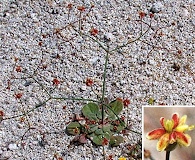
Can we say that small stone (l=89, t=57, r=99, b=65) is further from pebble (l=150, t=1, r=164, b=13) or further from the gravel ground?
pebble (l=150, t=1, r=164, b=13)

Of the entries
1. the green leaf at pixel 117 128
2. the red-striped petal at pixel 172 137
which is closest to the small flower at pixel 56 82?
the green leaf at pixel 117 128

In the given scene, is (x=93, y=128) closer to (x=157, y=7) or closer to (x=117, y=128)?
(x=117, y=128)

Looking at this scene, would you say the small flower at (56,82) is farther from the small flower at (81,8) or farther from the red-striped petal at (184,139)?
the red-striped petal at (184,139)

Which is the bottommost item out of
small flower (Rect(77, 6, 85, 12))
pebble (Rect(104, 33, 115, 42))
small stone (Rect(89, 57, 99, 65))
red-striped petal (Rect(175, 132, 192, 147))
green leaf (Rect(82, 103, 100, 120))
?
red-striped petal (Rect(175, 132, 192, 147))

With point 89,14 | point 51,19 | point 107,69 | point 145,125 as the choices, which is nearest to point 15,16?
point 51,19

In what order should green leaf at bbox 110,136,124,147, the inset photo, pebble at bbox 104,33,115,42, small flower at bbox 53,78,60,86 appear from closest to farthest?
the inset photo, green leaf at bbox 110,136,124,147, small flower at bbox 53,78,60,86, pebble at bbox 104,33,115,42

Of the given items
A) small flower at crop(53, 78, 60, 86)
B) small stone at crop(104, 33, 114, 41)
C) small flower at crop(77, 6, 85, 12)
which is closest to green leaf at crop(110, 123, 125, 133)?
small flower at crop(53, 78, 60, 86)

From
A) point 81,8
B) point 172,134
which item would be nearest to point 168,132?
point 172,134
